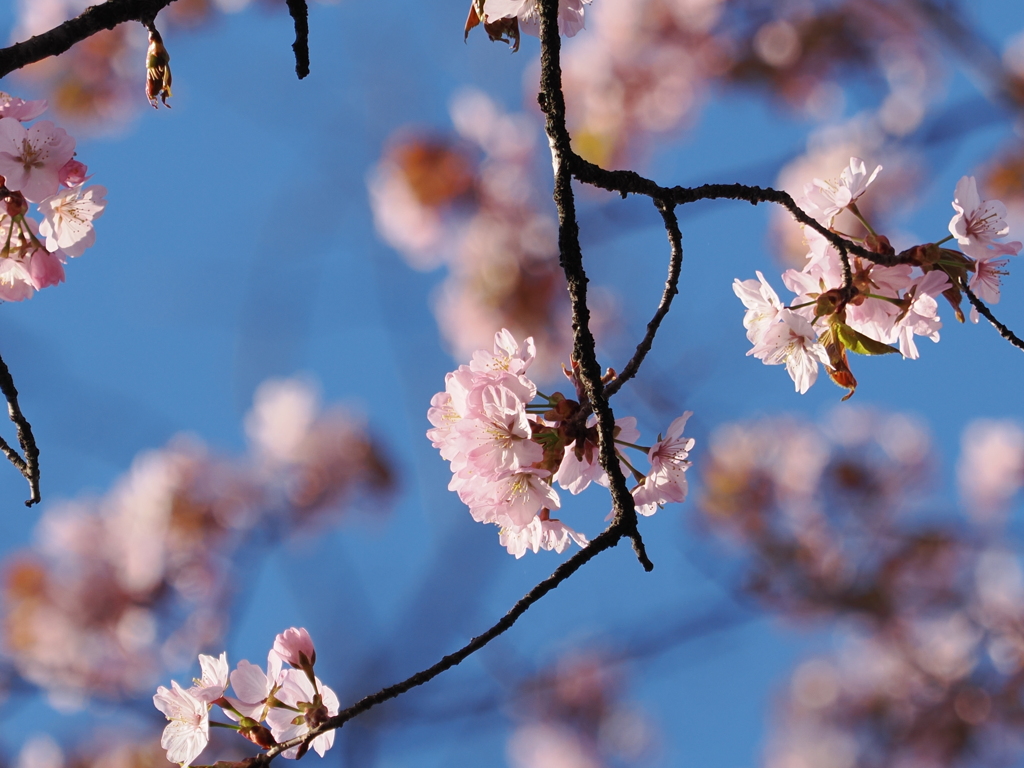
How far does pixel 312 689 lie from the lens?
1.59m

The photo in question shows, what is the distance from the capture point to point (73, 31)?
1.26 m

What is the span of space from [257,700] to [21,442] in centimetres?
64

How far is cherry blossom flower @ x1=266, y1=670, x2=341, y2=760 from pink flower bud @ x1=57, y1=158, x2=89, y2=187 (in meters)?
1.04

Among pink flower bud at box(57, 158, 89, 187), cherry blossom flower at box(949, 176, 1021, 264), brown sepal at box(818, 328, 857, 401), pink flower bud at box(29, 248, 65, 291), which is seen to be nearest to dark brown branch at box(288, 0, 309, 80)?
pink flower bud at box(57, 158, 89, 187)

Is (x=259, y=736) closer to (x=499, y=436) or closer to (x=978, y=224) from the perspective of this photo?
(x=499, y=436)

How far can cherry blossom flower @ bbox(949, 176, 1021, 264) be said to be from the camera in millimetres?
1625

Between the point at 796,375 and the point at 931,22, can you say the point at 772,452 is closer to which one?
A: the point at 931,22

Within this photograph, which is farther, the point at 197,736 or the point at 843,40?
the point at 843,40

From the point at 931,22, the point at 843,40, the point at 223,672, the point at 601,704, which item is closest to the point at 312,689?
the point at 223,672

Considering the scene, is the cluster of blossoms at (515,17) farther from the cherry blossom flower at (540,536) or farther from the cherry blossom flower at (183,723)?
the cherry blossom flower at (183,723)

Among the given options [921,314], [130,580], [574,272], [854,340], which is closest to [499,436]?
[574,272]

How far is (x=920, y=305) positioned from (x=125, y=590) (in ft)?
20.5

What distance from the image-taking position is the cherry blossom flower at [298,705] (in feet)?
5.10

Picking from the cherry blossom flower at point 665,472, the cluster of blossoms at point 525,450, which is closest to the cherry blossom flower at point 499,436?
the cluster of blossoms at point 525,450
